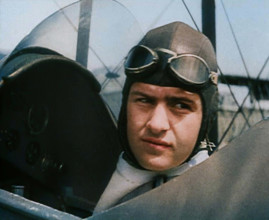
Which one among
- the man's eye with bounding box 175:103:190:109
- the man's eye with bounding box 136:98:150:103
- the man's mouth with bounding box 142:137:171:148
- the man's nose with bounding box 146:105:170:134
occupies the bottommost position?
the man's mouth with bounding box 142:137:171:148

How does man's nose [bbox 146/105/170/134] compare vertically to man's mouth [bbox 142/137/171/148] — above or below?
above

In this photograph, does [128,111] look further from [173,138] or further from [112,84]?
[112,84]

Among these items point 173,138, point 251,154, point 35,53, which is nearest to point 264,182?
point 251,154

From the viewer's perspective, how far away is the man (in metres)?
0.90

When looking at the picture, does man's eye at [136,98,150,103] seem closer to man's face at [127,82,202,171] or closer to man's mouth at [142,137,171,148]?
man's face at [127,82,202,171]

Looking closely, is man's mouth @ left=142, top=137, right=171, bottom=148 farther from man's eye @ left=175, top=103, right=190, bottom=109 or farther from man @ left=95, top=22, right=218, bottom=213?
man's eye @ left=175, top=103, right=190, bottom=109

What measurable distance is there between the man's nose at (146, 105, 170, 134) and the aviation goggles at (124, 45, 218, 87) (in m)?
0.10

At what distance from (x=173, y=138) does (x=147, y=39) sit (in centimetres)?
37

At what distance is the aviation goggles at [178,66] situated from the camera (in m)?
0.93

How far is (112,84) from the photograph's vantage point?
157cm

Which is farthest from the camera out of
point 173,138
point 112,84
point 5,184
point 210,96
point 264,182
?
point 112,84

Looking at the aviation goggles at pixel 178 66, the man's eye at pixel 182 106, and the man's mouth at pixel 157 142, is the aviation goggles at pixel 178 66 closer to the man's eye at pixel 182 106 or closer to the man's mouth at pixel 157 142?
the man's eye at pixel 182 106

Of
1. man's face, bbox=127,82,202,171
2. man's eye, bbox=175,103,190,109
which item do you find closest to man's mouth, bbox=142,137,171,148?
man's face, bbox=127,82,202,171

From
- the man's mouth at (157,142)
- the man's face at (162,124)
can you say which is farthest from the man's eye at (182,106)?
the man's mouth at (157,142)
